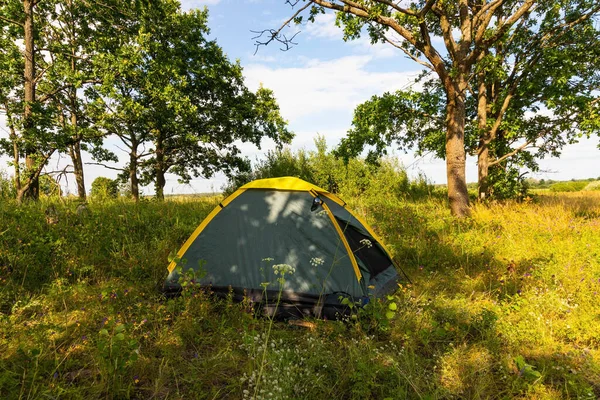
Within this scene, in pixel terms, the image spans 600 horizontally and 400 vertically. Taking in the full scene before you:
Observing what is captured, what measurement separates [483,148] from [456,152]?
14.0 feet

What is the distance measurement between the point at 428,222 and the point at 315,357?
605cm

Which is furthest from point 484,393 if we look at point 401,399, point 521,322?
point 521,322

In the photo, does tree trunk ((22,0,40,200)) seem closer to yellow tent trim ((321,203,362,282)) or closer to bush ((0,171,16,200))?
bush ((0,171,16,200))

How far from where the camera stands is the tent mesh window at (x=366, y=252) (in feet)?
14.3

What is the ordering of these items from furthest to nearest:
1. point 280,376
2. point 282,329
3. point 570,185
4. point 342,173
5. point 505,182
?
point 570,185 < point 342,173 < point 505,182 < point 282,329 < point 280,376

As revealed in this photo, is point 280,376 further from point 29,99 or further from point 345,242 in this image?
point 29,99

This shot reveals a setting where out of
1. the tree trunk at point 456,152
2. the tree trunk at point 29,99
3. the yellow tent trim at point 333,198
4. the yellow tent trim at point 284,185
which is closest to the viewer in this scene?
the yellow tent trim at point 284,185

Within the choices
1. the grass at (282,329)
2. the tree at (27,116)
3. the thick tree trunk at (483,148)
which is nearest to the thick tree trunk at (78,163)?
the tree at (27,116)

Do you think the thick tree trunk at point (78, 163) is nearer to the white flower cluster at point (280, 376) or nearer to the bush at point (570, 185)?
the white flower cluster at point (280, 376)

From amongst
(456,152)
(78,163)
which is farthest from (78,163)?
(456,152)

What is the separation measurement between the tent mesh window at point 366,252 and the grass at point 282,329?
499mm

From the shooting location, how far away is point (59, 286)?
4.04m

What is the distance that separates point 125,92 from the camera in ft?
42.3

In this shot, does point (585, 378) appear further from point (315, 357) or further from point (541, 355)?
point (315, 357)
